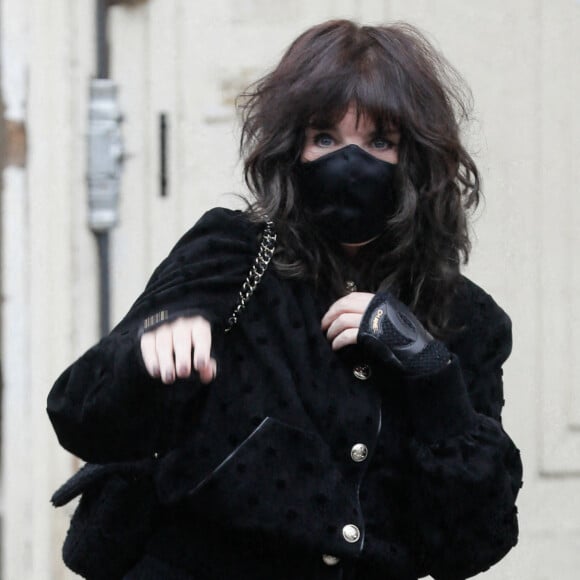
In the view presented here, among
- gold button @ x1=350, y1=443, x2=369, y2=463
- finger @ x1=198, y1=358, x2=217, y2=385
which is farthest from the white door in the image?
finger @ x1=198, y1=358, x2=217, y2=385

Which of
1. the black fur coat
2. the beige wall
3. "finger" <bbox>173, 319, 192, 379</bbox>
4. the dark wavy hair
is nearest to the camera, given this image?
"finger" <bbox>173, 319, 192, 379</bbox>

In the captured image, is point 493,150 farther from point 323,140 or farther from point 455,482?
point 455,482

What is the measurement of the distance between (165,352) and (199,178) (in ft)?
4.35

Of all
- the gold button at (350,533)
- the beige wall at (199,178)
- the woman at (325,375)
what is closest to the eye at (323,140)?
the woman at (325,375)

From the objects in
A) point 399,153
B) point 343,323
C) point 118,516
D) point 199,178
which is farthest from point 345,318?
point 199,178

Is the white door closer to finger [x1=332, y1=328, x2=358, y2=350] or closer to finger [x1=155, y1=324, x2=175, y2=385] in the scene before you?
finger [x1=332, y1=328, x2=358, y2=350]

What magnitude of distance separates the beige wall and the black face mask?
3.48 ft

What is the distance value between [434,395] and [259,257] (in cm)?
28

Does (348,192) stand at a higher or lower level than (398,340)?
higher

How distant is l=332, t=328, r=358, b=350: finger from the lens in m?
1.67

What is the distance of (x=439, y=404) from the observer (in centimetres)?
167

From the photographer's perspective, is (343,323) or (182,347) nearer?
(182,347)

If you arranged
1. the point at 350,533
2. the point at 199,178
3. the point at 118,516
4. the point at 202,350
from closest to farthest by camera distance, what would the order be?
the point at 202,350 → the point at 350,533 → the point at 118,516 → the point at 199,178

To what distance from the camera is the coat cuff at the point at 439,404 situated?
166cm
